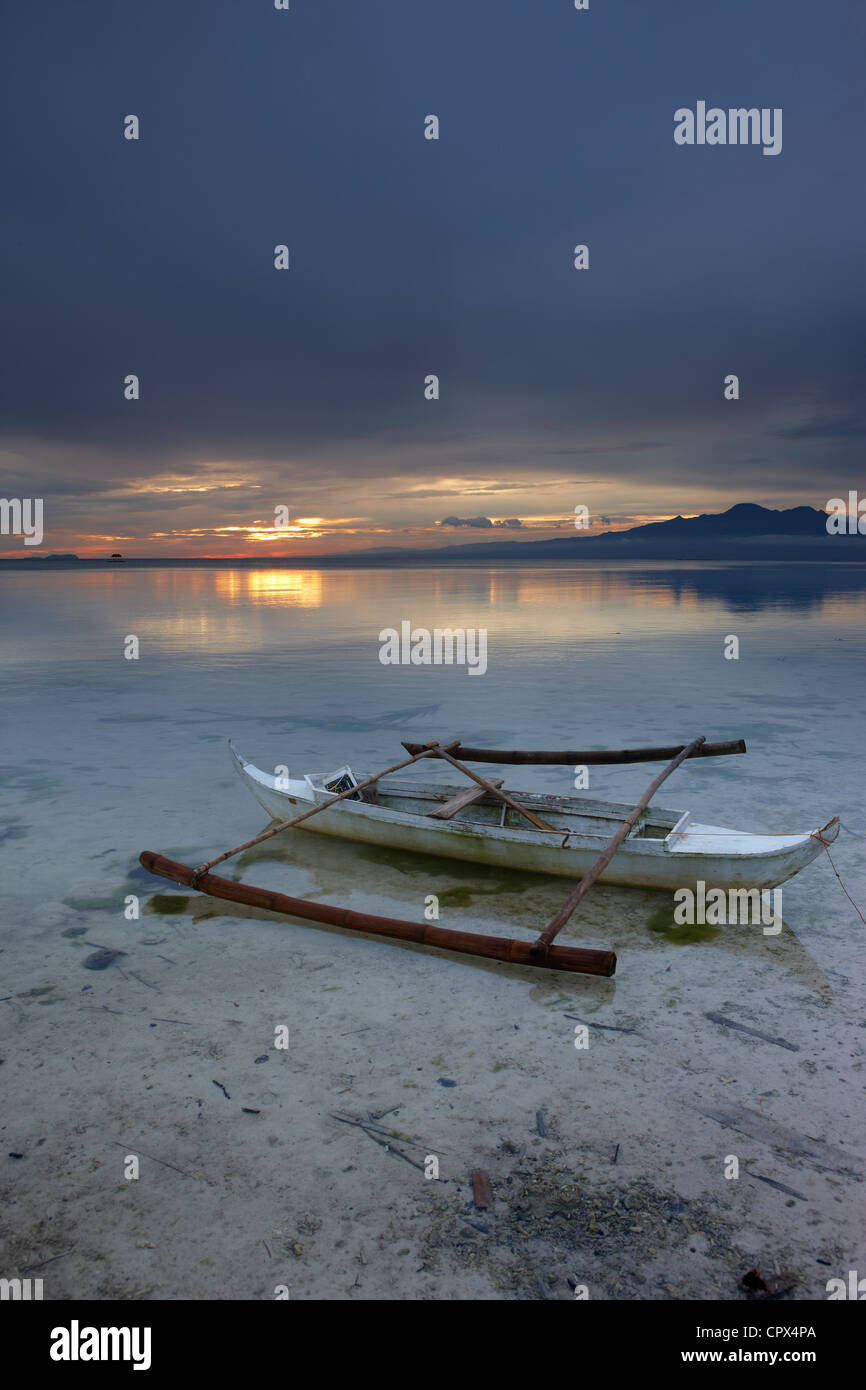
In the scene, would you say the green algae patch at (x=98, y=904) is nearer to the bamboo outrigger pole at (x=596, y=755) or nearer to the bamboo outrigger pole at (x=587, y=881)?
the bamboo outrigger pole at (x=587, y=881)

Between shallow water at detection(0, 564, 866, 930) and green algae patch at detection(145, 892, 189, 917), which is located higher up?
shallow water at detection(0, 564, 866, 930)

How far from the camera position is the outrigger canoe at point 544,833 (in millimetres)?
6707

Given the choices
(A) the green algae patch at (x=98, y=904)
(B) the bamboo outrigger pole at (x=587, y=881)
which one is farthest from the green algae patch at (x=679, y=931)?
(A) the green algae patch at (x=98, y=904)

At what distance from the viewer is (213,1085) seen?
4.71 metres

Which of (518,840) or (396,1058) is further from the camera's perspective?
(518,840)

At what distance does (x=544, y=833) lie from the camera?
24.2 feet

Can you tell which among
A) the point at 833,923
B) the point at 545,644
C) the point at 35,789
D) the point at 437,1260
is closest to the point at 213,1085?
the point at 437,1260

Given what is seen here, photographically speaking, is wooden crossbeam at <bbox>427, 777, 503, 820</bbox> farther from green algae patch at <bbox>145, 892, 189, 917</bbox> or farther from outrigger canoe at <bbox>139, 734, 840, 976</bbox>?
green algae patch at <bbox>145, 892, 189, 917</bbox>

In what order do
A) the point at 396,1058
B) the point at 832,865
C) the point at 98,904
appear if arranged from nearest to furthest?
the point at 396,1058
the point at 98,904
the point at 832,865

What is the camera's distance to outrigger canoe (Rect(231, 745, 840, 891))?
6.71m

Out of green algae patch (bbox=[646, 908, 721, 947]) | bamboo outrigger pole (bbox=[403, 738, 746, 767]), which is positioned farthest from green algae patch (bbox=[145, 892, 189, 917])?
green algae patch (bbox=[646, 908, 721, 947])

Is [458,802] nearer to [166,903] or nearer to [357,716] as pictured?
[166,903]

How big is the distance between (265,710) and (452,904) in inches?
362

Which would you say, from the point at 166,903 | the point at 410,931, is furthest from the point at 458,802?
the point at 166,903
